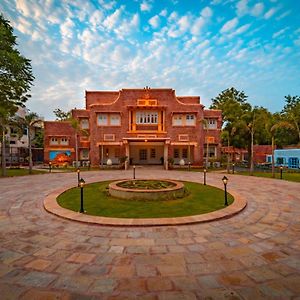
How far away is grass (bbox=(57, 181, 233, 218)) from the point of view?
7098 millimetres

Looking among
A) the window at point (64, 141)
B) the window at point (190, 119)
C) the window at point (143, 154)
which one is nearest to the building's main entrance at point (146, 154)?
the window at point (143, 154)

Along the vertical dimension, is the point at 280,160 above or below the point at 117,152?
below

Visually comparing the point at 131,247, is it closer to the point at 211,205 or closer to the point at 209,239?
the point at 209,239

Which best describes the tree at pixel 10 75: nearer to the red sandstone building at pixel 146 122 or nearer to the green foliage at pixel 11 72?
the green foliage at pixel 11 72

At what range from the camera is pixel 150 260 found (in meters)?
4.12

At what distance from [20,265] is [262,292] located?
453cm

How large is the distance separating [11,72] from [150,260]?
19611 millimetres

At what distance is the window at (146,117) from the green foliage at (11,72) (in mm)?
13582

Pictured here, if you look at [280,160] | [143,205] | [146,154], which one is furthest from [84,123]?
[280,160]

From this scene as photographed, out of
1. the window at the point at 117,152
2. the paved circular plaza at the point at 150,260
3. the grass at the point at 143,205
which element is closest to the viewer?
the paved circular plaza at the point at 150,260

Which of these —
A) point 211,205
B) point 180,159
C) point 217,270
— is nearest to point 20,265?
point 217,270

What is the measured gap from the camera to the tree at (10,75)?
15186mm

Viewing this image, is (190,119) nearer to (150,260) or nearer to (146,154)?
(146,154)

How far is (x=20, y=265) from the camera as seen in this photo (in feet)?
12.9
